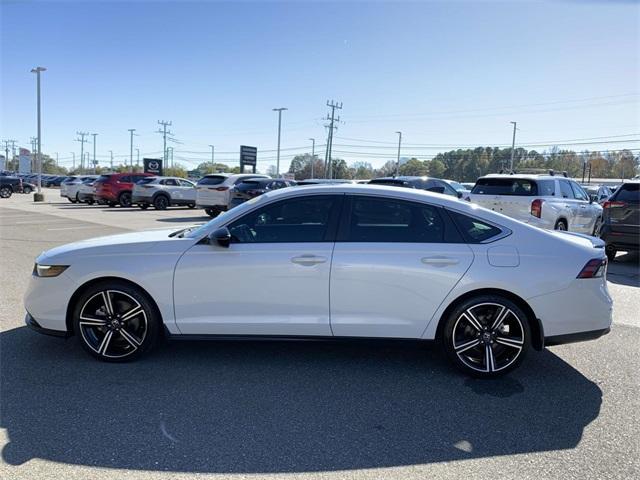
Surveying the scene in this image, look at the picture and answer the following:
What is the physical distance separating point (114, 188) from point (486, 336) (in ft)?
78.9

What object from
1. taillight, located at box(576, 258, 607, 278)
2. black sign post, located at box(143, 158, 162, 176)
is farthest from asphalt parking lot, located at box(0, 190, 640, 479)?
black sign post, located at box(143, 158, 162, 176)

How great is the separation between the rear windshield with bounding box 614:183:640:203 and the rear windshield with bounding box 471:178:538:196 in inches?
62.1

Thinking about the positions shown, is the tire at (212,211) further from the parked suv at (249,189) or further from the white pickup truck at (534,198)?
the white pickup truck at (534,198)

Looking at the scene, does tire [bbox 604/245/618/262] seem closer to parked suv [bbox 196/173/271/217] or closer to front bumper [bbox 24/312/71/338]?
front bumper [bbox 24/312/71/338]

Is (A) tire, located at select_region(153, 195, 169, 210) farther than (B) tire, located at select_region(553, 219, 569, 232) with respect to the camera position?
Yes

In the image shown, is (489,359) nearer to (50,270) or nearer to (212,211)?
(50,270)

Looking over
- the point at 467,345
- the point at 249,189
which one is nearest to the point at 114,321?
the point at 467,345

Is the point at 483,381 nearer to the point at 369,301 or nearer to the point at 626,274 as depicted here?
the point at 369,301

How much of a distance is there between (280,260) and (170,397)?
1323mm

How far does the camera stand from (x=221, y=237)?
394 centimetres

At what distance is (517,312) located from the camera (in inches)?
155

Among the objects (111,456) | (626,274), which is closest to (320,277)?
(111,456)

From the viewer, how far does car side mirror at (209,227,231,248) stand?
3.95 meters

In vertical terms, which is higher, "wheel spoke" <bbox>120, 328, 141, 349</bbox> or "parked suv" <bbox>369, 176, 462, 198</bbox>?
"parked suv" <bbox>369, 176, 462, 198</bbox>
